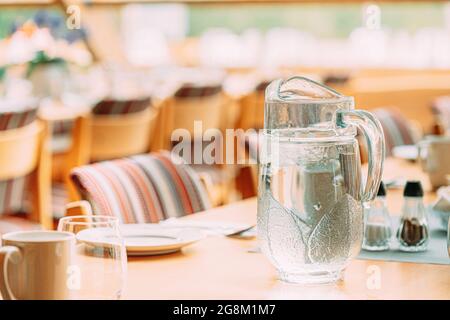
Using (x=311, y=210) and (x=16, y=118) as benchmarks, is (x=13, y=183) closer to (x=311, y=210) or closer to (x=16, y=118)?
(x=16, y=118)

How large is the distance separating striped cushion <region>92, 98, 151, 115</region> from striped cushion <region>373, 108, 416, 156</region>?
97cm

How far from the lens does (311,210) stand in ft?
3.54

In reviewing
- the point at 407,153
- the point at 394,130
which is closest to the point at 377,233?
the point at 407,153

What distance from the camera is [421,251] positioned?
128 cm

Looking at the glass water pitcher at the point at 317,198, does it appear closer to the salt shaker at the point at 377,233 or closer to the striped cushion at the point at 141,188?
the salt shaker at the point at 377,233

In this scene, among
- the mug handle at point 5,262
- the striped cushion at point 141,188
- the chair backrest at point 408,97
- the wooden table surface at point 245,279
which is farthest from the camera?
the chair backrest at point 408,97

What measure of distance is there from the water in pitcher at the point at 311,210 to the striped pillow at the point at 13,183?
5.23 ft

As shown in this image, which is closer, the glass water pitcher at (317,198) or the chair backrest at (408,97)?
the glass water pitcher at (317,198)

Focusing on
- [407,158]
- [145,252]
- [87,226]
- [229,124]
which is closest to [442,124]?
[407,158]

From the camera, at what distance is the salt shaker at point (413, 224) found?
1287mm

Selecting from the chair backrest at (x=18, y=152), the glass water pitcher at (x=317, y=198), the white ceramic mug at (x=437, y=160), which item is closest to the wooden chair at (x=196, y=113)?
the chair backrest at (x=18, y=152)

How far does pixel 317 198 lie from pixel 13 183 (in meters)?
1.76

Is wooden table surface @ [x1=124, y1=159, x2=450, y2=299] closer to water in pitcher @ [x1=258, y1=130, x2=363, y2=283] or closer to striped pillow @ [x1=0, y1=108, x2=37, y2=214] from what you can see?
water in pitcher @ [x1=258, y1=130, x2=363, y2=283]

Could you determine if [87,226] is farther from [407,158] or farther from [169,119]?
[169,119]
